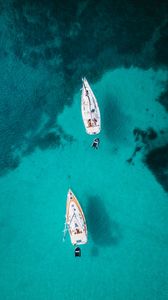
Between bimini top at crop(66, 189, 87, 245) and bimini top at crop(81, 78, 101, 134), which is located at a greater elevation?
bimini top at crop(81, 78, 101, 134)

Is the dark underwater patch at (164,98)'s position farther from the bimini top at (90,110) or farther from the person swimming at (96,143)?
the person swimming at (96,143)

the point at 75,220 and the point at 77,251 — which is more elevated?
the point at 75,220

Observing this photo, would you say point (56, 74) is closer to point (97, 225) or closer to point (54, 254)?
point (97, 225)

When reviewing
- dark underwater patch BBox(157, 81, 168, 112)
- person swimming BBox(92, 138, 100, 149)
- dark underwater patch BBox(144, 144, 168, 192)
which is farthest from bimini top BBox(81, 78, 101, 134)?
dark underwater patch BBox(157, 81, 168, 112)

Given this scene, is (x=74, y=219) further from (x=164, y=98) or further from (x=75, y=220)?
(x=164, y=98)

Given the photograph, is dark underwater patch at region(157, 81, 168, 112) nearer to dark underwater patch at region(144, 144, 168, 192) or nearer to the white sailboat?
dark underwater patch at region(144, 144, 168, 192)

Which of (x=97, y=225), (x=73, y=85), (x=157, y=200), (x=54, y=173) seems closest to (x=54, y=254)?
(x=97, y=225)

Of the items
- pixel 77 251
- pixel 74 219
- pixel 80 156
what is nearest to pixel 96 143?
pixel 80 156
